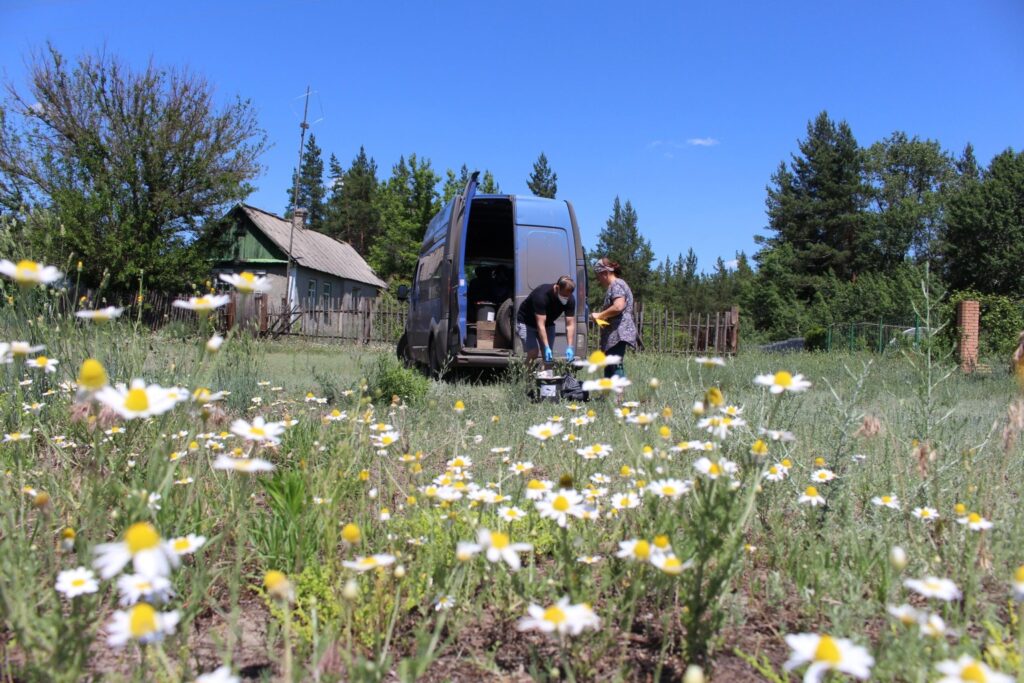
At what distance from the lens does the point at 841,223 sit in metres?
50.8

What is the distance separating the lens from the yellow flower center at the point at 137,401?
1.29 meters

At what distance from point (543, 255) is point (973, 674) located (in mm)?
7756

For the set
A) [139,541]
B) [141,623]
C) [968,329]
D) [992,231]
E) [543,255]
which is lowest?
[141,623]

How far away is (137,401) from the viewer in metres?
1.30

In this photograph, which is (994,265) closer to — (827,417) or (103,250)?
(827,417)

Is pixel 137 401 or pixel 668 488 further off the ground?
pixel 137 401

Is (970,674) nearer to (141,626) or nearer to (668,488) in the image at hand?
(668,488)

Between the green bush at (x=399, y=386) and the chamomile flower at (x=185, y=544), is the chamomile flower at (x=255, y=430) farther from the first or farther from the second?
the green bush at (x=399, y=386)

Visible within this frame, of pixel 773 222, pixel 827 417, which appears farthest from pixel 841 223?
pixel 827 417

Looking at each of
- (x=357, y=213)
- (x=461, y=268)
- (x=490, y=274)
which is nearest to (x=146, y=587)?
(x=461, y=268)

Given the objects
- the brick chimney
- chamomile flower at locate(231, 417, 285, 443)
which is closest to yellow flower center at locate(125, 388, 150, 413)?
chamomile flower at locate(231, 417, 285, 443)

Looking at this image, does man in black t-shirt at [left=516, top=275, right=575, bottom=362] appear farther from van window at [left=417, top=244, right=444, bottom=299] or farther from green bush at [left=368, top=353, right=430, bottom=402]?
green bush at [left=368, top=353, right=430, bottom=402]

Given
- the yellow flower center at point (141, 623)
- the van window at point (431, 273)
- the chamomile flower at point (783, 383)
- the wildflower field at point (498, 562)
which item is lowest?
the wildflower field at point (498, 562)

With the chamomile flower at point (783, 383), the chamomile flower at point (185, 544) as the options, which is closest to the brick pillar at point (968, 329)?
the chamomile flower at point (783, 383)
